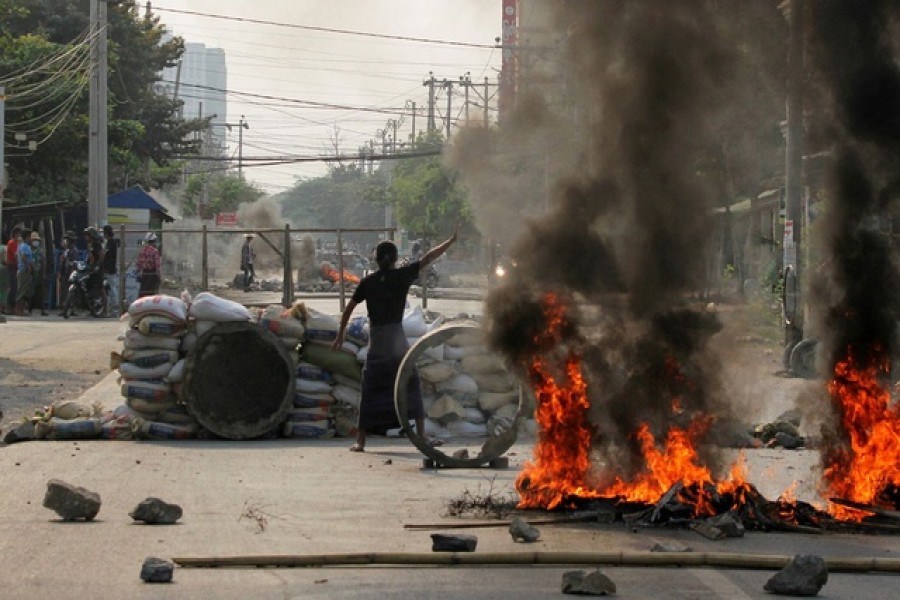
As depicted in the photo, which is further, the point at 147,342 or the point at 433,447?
the point at 147,342

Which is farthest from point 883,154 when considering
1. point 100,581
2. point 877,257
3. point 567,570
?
point 100,581

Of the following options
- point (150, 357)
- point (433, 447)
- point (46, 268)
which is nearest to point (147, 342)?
point (150, 357)

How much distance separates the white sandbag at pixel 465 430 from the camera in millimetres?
12180

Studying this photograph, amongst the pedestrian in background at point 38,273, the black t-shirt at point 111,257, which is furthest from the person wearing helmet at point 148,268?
the pedestrian in background at point 38,273

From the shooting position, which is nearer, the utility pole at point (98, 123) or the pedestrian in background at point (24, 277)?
the pedestrian in background at point (24, 277)

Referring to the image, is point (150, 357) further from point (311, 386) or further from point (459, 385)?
point (459, 385)

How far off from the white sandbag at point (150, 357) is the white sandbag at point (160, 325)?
0.51 feet

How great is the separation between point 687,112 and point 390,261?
3595 mm

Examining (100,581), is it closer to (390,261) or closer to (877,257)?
(877,257)

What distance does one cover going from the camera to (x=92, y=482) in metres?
9.31

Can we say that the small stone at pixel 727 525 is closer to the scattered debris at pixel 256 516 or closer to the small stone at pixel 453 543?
the small stone at pixel 453 543

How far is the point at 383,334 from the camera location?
1141 cm

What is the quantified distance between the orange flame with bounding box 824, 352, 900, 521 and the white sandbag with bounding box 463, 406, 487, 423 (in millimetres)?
4520

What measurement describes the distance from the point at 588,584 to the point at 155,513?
2.72m
